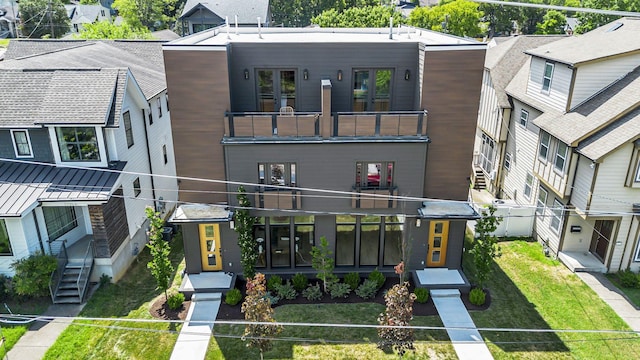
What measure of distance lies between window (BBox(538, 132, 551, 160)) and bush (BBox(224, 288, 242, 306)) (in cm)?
1488

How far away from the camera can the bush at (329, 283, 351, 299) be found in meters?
16.7

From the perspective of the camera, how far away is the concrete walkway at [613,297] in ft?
52.0

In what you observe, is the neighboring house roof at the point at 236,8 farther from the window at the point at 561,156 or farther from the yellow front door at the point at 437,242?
the yellow front door at the point at 437,242

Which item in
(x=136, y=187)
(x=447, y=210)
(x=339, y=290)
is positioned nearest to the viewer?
(x=339, y=290)

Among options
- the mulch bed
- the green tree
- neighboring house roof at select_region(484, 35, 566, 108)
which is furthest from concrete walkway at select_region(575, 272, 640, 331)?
the green tree

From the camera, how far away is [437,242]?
17.9 metres

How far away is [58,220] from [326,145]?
11.0 metres

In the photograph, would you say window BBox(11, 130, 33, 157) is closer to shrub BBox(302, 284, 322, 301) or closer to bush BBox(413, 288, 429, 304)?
shrub BBox(302, 284, 322, 301)

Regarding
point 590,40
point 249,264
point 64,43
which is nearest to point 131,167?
point 249,264

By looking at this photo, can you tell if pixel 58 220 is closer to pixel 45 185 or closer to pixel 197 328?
pixel 45 185

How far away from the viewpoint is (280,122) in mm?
15828

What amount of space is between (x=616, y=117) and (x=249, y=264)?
50.0 ft

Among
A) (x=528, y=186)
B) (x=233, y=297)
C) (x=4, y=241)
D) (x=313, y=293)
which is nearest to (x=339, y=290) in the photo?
(x=313, y=293)

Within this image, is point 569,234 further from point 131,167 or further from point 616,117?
point 131,167
